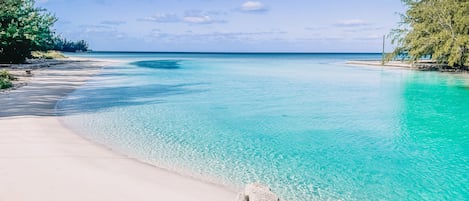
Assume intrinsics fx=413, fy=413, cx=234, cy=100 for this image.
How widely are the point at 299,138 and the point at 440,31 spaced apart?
30.3 m

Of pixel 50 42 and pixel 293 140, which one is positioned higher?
pixel 50 42

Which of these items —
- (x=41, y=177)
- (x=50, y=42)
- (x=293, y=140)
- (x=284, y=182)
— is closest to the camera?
(x=41, y=177)

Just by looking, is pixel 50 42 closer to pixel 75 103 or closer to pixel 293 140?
pixel 75 103

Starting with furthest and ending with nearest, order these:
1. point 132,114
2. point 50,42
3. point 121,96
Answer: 1. point 50,42
2. point 121,96
3. point 132,114

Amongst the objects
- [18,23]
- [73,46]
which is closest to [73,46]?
[73,46]

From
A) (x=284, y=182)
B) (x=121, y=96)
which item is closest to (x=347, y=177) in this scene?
(x=284, y=182)

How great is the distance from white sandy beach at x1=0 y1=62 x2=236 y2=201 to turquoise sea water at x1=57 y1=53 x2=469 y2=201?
65cm

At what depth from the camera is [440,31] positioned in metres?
35.9

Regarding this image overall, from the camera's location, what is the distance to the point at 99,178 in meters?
6.99

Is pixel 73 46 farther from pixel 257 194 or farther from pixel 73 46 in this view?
pixel 257 194

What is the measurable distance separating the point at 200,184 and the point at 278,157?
8.88 feet

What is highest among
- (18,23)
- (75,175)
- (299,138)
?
(18,23)

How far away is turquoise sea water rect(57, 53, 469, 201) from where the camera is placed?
7605 millimetres

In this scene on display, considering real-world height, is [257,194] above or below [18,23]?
below
